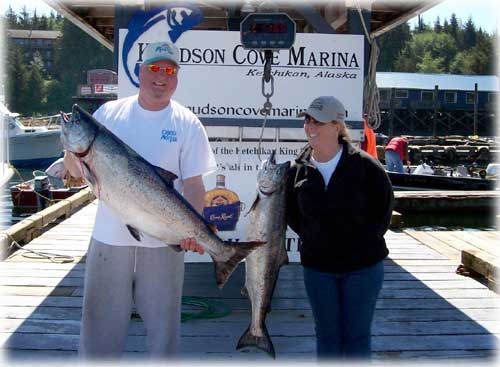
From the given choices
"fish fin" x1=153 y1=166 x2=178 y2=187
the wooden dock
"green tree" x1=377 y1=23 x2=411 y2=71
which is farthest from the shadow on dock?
"green tree" x1=377 y1=23 x2=411 y2=71

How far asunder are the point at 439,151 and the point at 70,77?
7052 cm

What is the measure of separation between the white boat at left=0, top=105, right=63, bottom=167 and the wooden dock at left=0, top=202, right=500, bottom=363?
1187 inches

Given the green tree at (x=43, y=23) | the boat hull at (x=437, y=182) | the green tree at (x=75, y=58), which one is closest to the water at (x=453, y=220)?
the boat hull at (x=437, y=182)

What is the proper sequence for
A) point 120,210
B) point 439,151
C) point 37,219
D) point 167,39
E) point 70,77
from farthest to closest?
point 70,77
point 439,151
point 37,219
point 167,39
point 120,210

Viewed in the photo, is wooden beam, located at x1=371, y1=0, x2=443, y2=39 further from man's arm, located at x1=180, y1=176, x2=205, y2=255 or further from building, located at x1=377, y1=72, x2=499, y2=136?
building, located at x1=377, y1=72, x2=499, y2=136

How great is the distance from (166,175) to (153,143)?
198 millimetres

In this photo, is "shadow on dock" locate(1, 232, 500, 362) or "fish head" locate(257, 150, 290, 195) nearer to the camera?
"fish head" locate(257, 150, 290, 195)

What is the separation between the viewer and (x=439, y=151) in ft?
121

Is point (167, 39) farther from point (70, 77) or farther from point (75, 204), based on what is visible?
point (70, 77)

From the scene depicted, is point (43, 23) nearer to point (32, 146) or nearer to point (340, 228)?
point (32, 146)

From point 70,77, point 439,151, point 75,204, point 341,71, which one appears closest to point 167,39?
point 341,71

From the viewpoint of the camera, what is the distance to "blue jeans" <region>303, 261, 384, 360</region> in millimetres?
3340

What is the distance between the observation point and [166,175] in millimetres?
3105

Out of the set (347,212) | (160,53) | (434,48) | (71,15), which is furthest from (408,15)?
(434,48)
